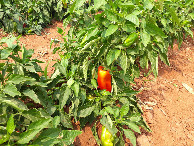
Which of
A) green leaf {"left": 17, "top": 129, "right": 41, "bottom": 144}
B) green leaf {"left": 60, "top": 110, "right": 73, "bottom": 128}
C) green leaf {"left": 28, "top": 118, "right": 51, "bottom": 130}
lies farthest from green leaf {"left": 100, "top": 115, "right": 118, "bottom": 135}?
green leaf {"left": 17, "top": 129, "right": 41, "bottom": 144}

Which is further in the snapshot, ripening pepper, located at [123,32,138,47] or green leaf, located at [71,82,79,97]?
green leaf, located at [71,82,79,97]

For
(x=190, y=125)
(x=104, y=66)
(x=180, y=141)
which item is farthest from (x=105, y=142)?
(x=190, y=125)

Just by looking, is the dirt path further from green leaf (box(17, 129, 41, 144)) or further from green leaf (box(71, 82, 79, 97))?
green leaf (box(17, 129, 41, 144))

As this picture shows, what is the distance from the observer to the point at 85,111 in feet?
6.43

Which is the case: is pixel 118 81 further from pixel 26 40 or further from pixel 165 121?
pixel 26 40

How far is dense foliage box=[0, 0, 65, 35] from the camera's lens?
378cm

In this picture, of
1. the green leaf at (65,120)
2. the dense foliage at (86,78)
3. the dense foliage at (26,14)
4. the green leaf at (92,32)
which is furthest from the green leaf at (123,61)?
the dense foliage at (26,14)

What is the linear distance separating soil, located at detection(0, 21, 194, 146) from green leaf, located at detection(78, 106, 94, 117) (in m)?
0.32

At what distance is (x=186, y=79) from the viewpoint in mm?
3363

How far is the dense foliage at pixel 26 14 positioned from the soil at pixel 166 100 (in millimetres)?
224

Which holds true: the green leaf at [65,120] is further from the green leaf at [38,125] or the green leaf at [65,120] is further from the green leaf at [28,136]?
the green leaf at [28,136]

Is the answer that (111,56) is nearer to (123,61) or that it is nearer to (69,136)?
(123,61)

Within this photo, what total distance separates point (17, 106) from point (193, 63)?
370 centimetres

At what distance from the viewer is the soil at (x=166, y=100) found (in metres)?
2.30
